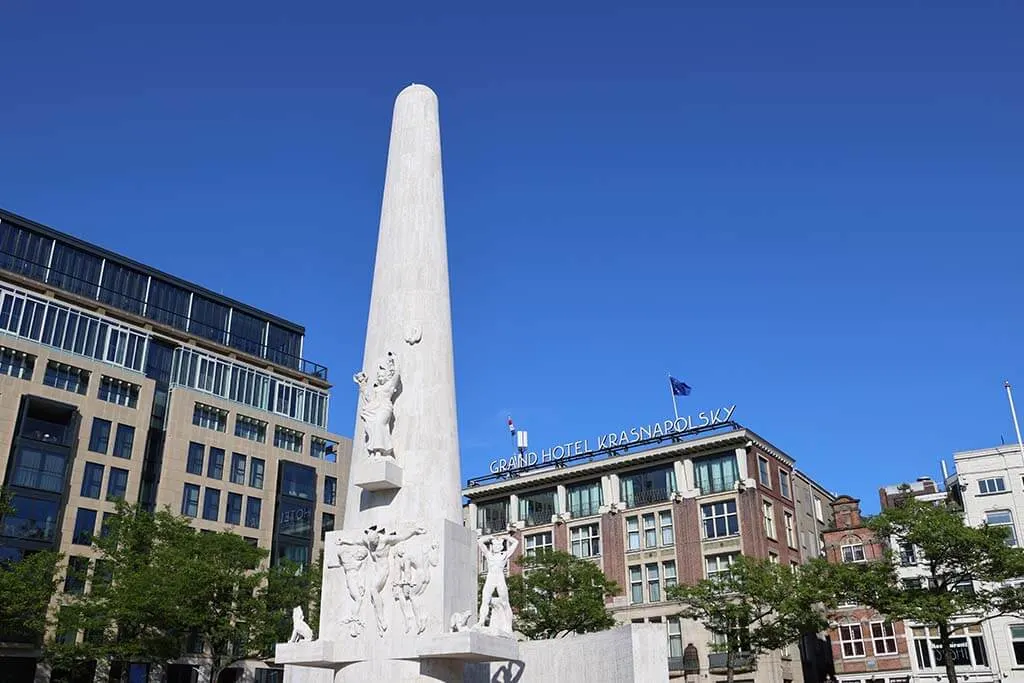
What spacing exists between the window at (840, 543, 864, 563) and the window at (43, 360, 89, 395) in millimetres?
53905

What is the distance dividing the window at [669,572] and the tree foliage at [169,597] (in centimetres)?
2556

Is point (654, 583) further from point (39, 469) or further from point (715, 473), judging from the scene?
point (39, 469)

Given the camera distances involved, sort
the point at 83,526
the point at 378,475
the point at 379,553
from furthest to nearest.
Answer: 1. the point at 83,526
2. the point at 378,475
3. the point at 379,553

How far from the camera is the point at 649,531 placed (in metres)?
63.9

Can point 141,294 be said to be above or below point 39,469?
above

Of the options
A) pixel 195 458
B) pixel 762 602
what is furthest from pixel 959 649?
pixel 195 458

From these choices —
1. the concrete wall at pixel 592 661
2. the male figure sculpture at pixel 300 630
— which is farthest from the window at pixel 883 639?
the male figure sculpture at pixel 300 630

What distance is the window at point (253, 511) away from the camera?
66.2m

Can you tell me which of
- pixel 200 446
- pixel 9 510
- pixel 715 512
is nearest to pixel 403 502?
pixel 9 510

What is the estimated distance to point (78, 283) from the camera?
65.3 meters

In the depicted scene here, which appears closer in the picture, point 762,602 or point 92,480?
point 762,602

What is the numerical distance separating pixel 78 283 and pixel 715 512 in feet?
156

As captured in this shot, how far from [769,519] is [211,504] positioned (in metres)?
A: 38.6

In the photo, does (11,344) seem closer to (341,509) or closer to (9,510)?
(9,510)
